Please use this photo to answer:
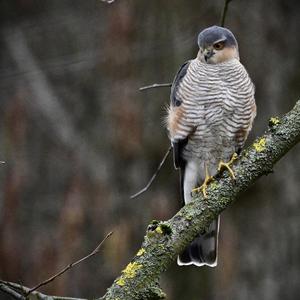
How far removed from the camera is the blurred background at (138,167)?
7418 mm

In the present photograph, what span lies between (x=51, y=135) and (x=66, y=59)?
2.65ft

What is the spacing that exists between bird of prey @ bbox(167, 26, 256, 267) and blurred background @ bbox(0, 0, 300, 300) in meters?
2.22

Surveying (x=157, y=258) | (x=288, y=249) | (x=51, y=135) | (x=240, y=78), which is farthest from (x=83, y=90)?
(x=157, y=258)

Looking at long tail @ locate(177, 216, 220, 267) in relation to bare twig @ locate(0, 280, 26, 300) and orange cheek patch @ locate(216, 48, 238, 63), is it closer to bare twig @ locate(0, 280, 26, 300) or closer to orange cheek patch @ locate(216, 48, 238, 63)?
orange cheek patch @ locate(216, 48, 238, 63)

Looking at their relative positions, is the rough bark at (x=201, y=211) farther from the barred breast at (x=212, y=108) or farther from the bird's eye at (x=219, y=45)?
the bird's eye at (x=219, y=45)

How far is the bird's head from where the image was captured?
187 inches

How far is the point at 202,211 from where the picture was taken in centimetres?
354

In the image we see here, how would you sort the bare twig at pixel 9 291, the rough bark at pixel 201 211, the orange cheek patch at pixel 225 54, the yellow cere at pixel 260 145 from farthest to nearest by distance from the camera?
the orange cheek patch at pixel 225 54 < the yellow cere at pixel 260 145 < the rough bark at pixel 201 211 < the bare twig at pixel 9 291

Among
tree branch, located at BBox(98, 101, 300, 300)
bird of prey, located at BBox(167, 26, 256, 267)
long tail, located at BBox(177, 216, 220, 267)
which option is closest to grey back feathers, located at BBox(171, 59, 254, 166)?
bird of prey, located at BBox(167, 26, 256, 267)

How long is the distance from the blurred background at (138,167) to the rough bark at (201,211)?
11.6 feet

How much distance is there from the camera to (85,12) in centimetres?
916

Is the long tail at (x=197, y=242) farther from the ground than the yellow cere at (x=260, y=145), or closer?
closer

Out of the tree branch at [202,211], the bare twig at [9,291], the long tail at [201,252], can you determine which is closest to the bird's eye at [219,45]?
the long tail at [201,252]

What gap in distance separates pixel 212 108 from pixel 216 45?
330 millimetres
